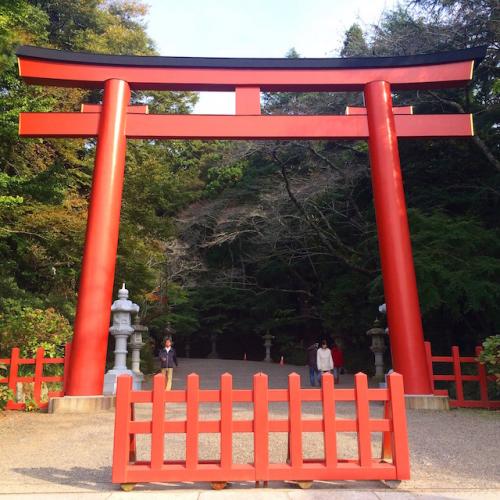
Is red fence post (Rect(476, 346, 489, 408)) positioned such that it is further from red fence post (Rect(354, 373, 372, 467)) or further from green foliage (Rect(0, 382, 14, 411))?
green foliage (Rect(0, 382, 14, 411))

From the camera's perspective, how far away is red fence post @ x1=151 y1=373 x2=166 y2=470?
381 centimetres

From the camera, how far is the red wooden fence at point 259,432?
3.80 metres

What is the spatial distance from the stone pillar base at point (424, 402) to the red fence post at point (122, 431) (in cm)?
525

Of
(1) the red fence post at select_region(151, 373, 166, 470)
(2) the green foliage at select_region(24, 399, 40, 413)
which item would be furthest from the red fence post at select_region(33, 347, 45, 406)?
(1) the red fence post at select_region(151, 373, 166, 470)

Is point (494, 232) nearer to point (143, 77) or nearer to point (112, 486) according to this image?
point (143, 77)

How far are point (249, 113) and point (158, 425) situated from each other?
6552 millimetres

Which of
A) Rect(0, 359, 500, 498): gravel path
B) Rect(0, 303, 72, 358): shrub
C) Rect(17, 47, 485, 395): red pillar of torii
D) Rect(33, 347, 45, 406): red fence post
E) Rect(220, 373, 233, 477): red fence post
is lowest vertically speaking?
Rect(0, 359, 500, 498): gravel path

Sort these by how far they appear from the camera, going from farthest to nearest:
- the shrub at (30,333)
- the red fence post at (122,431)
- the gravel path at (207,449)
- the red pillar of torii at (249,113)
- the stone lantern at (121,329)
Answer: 1. the stone lantern at (121,329)
2. the shrub at (30,333)
3. the red pillar of torii at (249,113)
4. the gravel path at (207,449)
5. the red fence post at (122,431)

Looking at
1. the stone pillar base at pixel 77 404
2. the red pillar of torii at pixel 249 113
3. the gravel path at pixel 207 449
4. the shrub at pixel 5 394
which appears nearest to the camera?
the gravel path at pixel 207 449

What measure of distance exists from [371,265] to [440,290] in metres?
5.93

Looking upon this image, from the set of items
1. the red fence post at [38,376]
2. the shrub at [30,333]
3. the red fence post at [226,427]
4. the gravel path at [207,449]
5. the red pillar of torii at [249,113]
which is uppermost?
the red pillar of torii at [249,113]

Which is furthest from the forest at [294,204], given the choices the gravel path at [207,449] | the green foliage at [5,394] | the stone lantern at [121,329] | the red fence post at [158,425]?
the red fence post at [158,425]

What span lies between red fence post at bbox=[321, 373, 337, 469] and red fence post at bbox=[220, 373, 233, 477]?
2.57ft

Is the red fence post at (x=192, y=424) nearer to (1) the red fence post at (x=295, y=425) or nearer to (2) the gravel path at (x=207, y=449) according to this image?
(2) the gravel path at (x=207, y=449)
